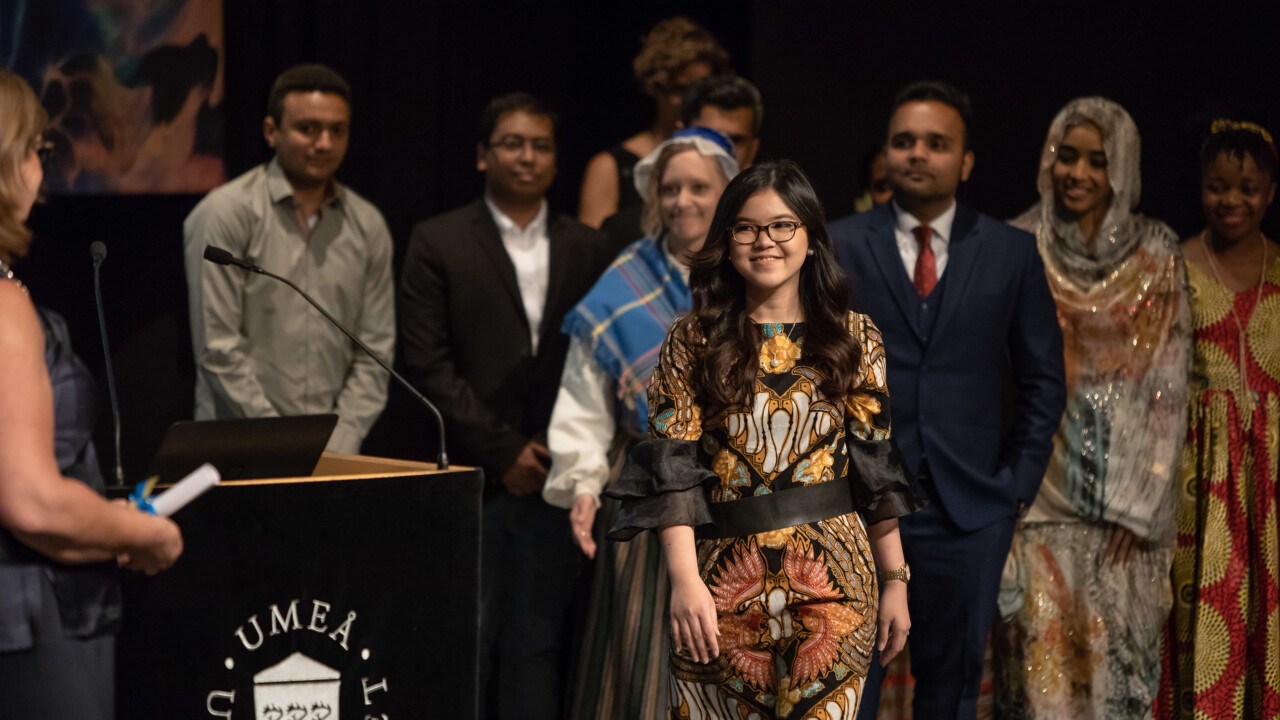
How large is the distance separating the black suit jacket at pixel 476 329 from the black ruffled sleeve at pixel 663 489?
1.25 meters

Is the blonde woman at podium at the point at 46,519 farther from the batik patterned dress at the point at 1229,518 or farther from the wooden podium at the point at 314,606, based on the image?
the batik patterned dress at the point at 1229,518

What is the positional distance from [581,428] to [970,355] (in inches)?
35.1

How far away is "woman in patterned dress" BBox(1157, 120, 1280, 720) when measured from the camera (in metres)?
3.86

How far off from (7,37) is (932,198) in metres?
2.48

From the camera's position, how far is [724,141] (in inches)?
142

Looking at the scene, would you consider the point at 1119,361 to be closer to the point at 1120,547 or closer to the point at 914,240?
the point at 1120,547

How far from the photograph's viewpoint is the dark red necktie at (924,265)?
11.3 ft

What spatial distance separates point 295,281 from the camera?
13.0ft

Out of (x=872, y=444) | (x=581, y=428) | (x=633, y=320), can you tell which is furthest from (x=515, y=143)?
(x=872, y=444)

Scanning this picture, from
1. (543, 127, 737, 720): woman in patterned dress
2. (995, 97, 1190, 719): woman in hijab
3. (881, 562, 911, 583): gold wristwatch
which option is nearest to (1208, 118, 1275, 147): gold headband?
(995, 97, 1190, 719): woman in hijab

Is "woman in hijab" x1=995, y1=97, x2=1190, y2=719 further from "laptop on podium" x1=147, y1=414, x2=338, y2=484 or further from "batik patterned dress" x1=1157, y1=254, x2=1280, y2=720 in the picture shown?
"laptop on podium" x1=147, y1=414, x2=338, y2=484

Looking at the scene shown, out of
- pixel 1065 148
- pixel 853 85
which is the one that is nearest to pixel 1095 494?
Answer: pixel 1065 148

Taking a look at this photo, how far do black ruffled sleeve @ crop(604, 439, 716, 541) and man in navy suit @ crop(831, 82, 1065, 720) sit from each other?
88 centimetres

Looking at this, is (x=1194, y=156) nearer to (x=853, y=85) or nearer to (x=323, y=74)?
(x=853, y=85)
